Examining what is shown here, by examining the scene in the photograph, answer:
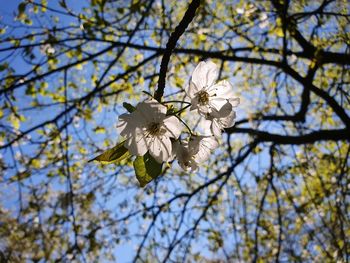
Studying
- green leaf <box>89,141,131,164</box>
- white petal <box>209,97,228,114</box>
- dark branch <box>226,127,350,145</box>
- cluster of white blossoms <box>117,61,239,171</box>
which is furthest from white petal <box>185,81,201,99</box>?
dark branch <box>226,127,350,145</box>

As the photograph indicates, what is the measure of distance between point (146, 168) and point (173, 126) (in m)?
0.21

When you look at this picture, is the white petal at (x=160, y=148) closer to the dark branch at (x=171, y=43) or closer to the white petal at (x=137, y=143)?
the white petal at (x=137, y=143)

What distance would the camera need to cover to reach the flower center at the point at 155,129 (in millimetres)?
1361

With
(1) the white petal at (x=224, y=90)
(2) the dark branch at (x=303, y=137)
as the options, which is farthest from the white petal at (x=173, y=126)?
(2) the dark branch at (x=303, y=137)

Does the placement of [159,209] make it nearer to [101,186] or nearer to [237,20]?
[101,186]

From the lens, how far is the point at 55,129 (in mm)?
4570

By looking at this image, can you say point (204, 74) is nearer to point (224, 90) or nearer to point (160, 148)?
point (224, 90)

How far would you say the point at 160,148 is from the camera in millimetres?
1418

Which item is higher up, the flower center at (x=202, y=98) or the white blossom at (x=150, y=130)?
the flower center at (x=202, y=98)

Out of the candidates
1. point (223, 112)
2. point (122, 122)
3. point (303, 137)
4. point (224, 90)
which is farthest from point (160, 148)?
point (303, 137)

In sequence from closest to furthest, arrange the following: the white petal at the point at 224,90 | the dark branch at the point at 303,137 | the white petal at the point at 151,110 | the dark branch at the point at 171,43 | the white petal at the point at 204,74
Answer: the dark branch at the point at 171,43 → the white petal at the point at 151,110 → the white petal at the point at 204,74 → the white petal at the point at 224,90 → the dark branch at the point at 303,137

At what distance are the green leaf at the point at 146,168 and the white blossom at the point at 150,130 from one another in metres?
0.05

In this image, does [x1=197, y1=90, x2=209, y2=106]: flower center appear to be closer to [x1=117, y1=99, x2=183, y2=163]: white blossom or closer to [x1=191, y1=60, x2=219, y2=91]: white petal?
[x1=191, y1=60, x2=219, y2=91]: white petal

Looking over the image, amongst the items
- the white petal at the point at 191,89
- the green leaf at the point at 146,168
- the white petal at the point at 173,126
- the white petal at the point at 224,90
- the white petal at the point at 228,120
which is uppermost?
the white petal at the point at 224,90
